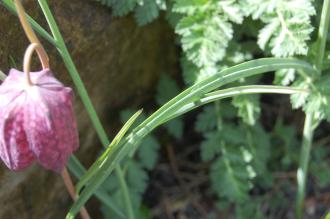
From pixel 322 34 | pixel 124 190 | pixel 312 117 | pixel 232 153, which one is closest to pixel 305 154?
pixel 312 117

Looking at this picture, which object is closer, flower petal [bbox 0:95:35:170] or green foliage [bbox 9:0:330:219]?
flower petal [bbox 0:95:35:170]

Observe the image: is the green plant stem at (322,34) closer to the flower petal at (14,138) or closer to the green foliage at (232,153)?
the green foliage at (232,153)

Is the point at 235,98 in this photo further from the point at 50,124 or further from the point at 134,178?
the point at 50,124

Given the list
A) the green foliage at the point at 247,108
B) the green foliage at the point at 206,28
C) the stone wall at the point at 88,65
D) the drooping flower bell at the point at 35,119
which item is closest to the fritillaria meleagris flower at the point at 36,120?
the drooping flower bell at the point at 35,119

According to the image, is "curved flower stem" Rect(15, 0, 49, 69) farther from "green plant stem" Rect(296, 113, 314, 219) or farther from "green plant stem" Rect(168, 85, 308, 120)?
"green plant stem" Rect(296, 113, 314, 219)

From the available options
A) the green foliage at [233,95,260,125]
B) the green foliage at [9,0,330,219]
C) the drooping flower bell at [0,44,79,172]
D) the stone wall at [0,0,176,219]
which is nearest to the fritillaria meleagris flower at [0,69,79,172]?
the drooping flower bell at [0,44,79,172]

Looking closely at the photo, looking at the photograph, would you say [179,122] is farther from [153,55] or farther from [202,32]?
[202,32]
